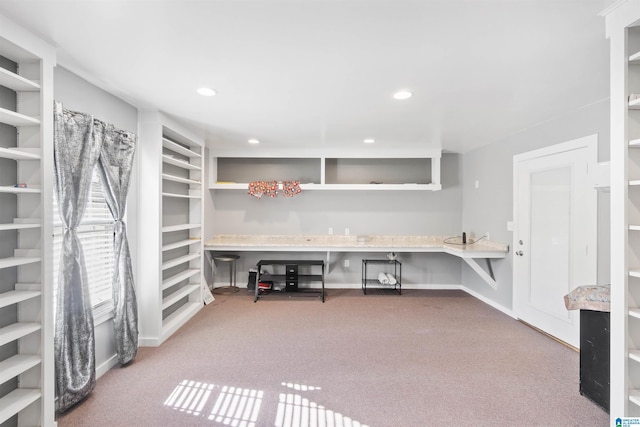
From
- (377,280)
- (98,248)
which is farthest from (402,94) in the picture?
(377,280)

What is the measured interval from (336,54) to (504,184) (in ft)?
10.3

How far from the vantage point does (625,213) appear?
A: 133 centimetres

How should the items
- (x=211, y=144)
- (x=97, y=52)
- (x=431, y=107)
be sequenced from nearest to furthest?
(x=97, y=52), (x=431, y=107), (x=211, y=144)

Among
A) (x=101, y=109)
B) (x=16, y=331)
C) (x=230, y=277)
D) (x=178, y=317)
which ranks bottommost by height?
(x=178, y=317)

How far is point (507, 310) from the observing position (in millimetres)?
3588

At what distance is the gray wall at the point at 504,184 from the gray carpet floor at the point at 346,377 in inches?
31.4

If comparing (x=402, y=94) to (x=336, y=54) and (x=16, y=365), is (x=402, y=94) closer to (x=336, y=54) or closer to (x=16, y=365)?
(x=336, y=54)

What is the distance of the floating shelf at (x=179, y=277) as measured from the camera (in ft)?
9.59

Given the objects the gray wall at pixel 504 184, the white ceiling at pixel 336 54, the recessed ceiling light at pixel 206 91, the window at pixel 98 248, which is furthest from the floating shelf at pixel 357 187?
the recessed ceiling light at pixel 206 91

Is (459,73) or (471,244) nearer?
(459,73)

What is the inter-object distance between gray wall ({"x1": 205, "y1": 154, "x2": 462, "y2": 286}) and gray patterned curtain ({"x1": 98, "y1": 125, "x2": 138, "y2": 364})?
2.30m

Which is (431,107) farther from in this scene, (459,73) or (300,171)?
(300,171)

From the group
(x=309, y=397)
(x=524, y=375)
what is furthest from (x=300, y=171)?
(x=524, y=375)

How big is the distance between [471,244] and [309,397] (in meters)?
3.39
